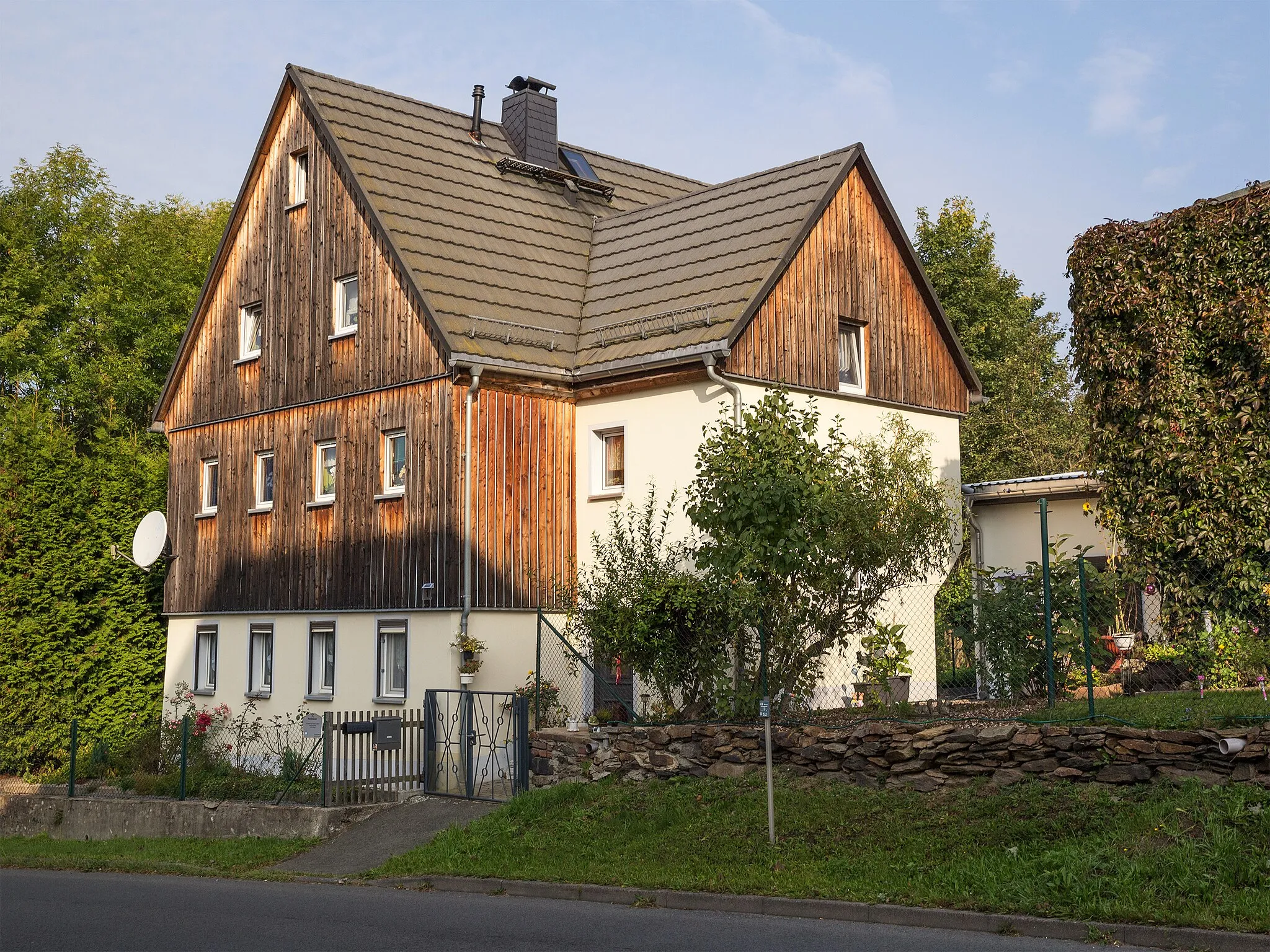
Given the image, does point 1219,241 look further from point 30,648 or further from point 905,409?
point 30,648

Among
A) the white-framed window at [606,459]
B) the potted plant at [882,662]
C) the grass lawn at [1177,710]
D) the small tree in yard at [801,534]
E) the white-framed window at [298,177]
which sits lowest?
the grass lawn at [1177,710]

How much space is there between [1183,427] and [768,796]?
25.9ft

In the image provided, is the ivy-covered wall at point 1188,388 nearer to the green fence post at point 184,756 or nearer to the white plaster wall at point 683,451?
the white plaster wall at point 683,451

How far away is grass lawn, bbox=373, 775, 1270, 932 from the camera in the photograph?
967 cm

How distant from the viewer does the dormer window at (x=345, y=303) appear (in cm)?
2264

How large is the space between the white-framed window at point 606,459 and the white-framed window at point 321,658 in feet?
15.5

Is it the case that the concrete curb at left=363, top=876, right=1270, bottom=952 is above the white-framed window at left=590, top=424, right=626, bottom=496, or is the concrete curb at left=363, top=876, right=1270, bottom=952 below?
below

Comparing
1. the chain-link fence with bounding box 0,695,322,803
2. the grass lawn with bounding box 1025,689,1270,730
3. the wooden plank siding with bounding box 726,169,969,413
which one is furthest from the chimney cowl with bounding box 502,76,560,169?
the grass lawn with bounding box 1025,689,1270,730

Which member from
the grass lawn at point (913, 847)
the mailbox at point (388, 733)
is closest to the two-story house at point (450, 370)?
the mailbox at point (388, 733)

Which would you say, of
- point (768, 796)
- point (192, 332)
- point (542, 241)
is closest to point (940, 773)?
point (768, 796)

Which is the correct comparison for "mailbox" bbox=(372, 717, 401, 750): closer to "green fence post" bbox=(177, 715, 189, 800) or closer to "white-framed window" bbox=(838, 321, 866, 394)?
"green fence post" bbox=(177, 715, 189, 800)

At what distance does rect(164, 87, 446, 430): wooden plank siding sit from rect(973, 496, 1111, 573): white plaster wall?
34.3 ft

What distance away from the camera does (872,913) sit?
10.4 m

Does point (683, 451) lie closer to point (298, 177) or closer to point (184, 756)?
point (184, 756)
